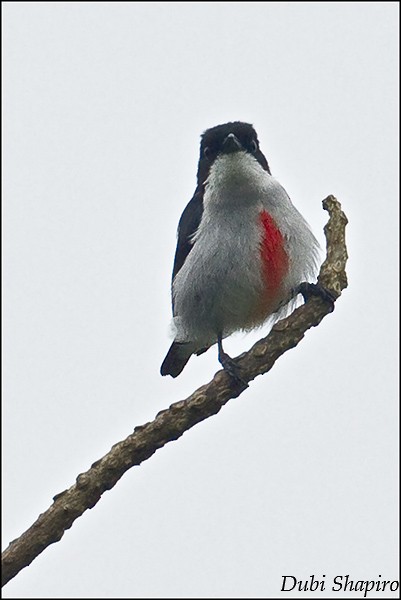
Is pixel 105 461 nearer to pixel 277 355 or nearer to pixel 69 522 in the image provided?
pixel 69 522

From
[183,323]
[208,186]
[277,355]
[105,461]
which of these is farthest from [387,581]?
[208,186]

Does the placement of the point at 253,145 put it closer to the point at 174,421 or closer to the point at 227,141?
the point at 227,141

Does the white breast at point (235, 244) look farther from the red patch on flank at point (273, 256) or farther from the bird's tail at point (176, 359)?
the bird's tail at point (176, 359)

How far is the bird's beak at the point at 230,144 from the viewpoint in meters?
6.16

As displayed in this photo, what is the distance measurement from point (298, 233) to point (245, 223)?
0.37 metres

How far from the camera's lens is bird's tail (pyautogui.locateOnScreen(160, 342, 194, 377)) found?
289 inches

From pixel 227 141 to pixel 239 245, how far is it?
723mm

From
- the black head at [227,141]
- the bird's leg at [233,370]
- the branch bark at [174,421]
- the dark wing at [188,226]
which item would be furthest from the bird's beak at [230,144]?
the bird's leg at [233,370]

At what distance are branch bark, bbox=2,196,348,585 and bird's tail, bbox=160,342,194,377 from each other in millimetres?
2481

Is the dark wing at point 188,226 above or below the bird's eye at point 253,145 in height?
below

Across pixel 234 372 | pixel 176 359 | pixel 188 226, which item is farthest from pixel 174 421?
pixel 176 359

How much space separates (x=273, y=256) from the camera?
19.8ft

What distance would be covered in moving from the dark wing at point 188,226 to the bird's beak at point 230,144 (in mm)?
519

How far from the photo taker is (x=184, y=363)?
7496 mm
